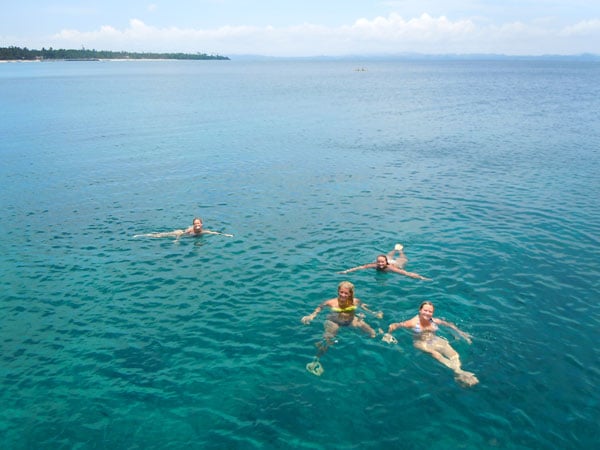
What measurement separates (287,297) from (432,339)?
6.77 metres

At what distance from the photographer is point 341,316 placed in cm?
1858

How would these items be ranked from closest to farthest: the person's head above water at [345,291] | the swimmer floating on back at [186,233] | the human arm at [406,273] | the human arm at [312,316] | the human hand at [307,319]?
the person's head above water at [345,291] < the human arm at [312,316] < the human hand at [307,319] < the human arm at [406,273] < the swimmer floating on back at [186,233]

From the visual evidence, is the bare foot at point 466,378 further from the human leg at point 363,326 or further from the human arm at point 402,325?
the human leg at point 363,326

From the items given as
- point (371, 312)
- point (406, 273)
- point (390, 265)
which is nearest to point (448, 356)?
point (371, 312)

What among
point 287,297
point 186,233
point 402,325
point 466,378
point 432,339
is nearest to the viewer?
point 466,378

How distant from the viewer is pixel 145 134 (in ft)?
197

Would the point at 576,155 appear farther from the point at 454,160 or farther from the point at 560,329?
the point at 560,329

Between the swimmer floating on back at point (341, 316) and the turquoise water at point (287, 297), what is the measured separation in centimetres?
47

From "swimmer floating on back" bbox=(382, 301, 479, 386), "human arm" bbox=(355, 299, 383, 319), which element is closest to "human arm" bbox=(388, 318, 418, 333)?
"swimmer floating on back" bbox=(382, 301, 479, 386)

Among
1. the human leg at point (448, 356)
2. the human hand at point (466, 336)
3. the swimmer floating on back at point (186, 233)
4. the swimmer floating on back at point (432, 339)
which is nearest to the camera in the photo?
the human leg at point (448, 356)

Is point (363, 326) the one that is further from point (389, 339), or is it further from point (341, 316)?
point (389, 339)

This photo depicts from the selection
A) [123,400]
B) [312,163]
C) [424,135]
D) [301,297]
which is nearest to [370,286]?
[301,297]

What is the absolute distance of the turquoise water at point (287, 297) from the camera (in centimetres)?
1409

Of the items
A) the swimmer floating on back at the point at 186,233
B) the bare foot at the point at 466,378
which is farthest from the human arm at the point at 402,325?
the swimmer floating on back at the point at 186,233
